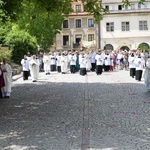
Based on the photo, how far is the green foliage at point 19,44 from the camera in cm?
3588

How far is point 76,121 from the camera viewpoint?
33.3ft

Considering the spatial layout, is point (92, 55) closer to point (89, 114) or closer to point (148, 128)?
point (89, 114)

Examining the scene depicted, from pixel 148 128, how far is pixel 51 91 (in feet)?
28.7

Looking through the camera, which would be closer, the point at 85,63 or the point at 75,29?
the point at 85,63

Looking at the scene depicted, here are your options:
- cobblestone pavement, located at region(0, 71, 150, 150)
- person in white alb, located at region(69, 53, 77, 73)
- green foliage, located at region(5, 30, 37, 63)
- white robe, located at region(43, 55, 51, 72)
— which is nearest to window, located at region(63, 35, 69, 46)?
green foliage, located at region(5, 30, 37, 63)

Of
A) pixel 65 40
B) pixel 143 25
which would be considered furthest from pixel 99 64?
pixel 65 40

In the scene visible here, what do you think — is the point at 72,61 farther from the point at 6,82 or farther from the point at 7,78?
the point at 6,82

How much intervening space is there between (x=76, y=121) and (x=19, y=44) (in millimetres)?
26620

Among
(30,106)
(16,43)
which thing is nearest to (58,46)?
(16,43)

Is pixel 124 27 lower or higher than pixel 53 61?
higher

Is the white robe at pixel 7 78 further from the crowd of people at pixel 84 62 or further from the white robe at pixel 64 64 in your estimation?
the white robe at pixel 64 64

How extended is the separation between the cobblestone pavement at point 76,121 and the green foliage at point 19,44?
19962 millimetres

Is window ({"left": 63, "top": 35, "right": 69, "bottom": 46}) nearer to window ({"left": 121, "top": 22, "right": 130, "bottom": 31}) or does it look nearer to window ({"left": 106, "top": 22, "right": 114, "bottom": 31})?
window ({"left": 106, "top": 22, "right": 114, "bottom": 31})

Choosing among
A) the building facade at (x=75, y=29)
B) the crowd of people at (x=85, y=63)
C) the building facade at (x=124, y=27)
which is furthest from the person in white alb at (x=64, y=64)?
the building facade at (x=75, y=29)
